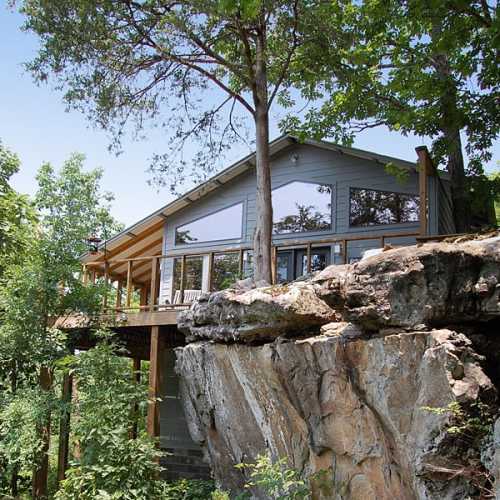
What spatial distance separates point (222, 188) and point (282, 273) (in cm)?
265

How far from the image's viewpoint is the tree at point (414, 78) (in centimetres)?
988

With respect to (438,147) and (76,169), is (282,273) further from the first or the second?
(76,169)

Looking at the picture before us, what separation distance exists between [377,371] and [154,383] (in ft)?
15.5

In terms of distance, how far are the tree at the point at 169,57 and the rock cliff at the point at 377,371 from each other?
248cm

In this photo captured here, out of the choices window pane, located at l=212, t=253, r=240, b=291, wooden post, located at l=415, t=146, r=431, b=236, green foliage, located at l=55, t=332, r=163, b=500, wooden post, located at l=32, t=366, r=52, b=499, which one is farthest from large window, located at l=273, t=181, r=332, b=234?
wooden post, located at l=32, t=366, r=52, b=499

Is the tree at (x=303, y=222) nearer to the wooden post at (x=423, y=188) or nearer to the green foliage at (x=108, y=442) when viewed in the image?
the wooden post at (x=423, y=188)

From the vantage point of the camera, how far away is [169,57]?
10352 millimetres

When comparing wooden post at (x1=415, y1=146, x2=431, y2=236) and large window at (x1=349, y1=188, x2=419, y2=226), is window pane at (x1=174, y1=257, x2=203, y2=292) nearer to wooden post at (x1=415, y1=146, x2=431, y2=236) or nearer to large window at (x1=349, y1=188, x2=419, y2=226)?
large window at (x1=349, y1=188, x2=419, y2=226)

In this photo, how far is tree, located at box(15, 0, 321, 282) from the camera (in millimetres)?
9602

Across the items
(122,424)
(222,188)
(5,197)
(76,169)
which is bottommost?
(122,424)

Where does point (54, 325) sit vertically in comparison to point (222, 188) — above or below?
below

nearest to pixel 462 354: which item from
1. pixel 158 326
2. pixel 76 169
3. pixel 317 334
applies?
pixel 317 334

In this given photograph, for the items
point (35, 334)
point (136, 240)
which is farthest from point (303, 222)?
point (35, 334)

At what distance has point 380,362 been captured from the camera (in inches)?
227
